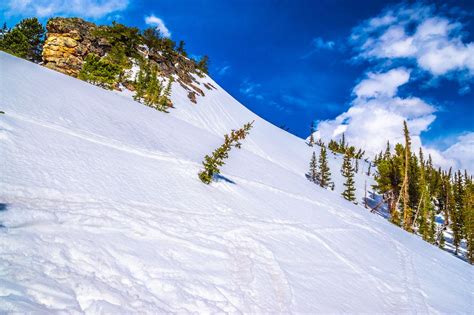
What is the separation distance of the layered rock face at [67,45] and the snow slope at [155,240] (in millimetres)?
48007

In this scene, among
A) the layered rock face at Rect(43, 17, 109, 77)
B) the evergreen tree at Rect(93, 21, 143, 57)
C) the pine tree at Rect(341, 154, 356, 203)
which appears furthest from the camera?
the evergreen tree at Rect(93, 21, 143, 57)

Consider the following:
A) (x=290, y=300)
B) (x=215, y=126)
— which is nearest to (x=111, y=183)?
(x=290, y=300)

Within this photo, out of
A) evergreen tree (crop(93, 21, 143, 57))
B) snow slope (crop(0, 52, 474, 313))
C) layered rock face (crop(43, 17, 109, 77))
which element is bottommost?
snow slope (crop(0, 52, 474, 313))

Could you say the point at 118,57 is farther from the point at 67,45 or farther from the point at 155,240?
the point at 155,240

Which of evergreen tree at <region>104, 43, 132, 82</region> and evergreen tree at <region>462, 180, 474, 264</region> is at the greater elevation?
evergreen tree at <region>104, 43, 132, 82</region>

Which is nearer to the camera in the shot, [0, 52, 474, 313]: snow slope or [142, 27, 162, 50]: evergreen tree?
[0, 52, 474, 313]: snow slope

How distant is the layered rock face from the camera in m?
54.7

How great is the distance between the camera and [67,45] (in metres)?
56.6

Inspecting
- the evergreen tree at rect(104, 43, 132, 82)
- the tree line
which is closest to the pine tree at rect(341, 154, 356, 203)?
the tree line

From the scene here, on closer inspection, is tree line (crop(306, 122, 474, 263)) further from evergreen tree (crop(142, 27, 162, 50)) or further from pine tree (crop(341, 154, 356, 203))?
evergreen tree (crop(142, 27, 162, 50))

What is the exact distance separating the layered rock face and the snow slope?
48.0 meters

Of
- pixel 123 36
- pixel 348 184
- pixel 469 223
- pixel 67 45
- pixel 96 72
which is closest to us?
pixel 96 72

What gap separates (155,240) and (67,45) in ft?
217

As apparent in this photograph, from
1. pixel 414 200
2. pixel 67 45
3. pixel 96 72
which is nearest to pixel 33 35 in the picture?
pixel 67 45
